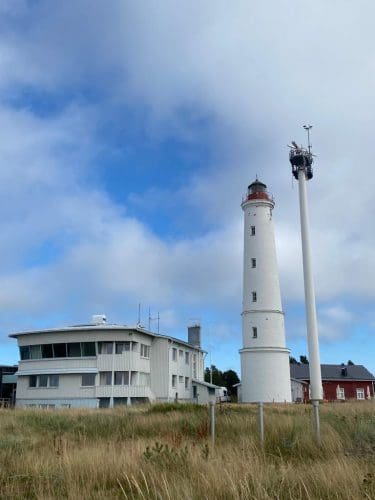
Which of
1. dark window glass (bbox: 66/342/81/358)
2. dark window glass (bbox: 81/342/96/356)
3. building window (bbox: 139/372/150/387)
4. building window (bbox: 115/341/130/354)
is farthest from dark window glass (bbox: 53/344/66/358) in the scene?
building window (bbox: 139/372/150/387)

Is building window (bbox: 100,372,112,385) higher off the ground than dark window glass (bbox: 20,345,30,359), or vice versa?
dark window glass (bbox: 20,345,30,359)

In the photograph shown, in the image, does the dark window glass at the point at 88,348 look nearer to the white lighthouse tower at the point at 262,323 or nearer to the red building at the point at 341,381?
the white lighthouse tower at the point at 262,323

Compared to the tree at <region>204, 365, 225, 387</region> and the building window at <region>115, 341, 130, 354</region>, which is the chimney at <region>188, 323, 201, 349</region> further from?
the tree at <region>204, 365, 225, 387</region>

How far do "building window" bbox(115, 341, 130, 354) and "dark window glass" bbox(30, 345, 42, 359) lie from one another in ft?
24.7

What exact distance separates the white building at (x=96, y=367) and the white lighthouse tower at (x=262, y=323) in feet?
24.7

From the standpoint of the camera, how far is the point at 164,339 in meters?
47.8

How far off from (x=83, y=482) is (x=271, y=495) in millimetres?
2842

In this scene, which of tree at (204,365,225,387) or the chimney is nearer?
the chimney

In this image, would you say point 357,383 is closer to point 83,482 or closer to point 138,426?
point 138,426

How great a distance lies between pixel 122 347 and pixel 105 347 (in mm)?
1436

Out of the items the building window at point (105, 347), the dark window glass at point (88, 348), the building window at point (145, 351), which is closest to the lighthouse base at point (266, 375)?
the building window at point (145, 351)

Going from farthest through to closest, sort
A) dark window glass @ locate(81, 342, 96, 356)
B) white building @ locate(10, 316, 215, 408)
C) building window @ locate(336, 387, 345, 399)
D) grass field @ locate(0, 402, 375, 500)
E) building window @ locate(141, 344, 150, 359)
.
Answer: building window @ locate(336, 387, 345, 399) → building window @ locate(141, 344, 150, 359) → dark window glass @ locate(81, 342, 96, 356) → white building @ locate(10, 316, 215, 408) → grass field @ locate(0, 402, 375, 500)

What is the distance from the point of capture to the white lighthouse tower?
43.1 m

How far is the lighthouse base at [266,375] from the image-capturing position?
42.8m
